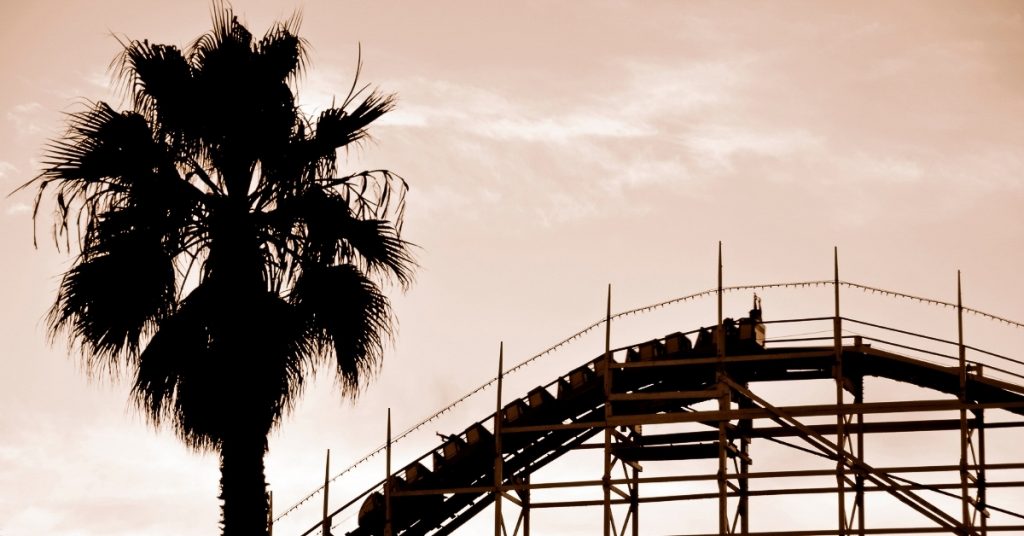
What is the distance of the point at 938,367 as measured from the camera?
1310 inches

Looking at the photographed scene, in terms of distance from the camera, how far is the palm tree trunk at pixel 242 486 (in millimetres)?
20594

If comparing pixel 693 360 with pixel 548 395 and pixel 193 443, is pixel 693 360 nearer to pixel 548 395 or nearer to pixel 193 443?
pixel 548 395

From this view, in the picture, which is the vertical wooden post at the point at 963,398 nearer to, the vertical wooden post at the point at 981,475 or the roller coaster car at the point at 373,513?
the vertical wooden post at the point at 981,475

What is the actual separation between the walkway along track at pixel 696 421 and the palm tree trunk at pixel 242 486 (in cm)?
1311

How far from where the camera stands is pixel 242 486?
20750 millimetres

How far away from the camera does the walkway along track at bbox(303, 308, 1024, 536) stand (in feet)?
107

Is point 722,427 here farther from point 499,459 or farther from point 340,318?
point 340,318

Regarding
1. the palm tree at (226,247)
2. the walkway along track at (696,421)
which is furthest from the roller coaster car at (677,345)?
the palm tree at (226,247)

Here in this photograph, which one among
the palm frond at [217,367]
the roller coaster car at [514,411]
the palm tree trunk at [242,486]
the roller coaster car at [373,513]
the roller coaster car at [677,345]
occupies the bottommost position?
the palm tree trunk at [242,486]

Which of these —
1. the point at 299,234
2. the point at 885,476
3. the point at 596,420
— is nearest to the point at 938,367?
the point at 885,476

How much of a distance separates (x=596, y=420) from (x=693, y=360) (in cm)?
294

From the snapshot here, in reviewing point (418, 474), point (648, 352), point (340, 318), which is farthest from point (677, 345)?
point (340, 318)

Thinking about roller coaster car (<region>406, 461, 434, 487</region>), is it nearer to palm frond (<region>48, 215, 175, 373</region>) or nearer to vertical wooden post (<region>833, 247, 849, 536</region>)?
vertical wooden post (<region>833, 247, 849, 536</region>)

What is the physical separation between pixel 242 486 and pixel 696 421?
45.2 feet
